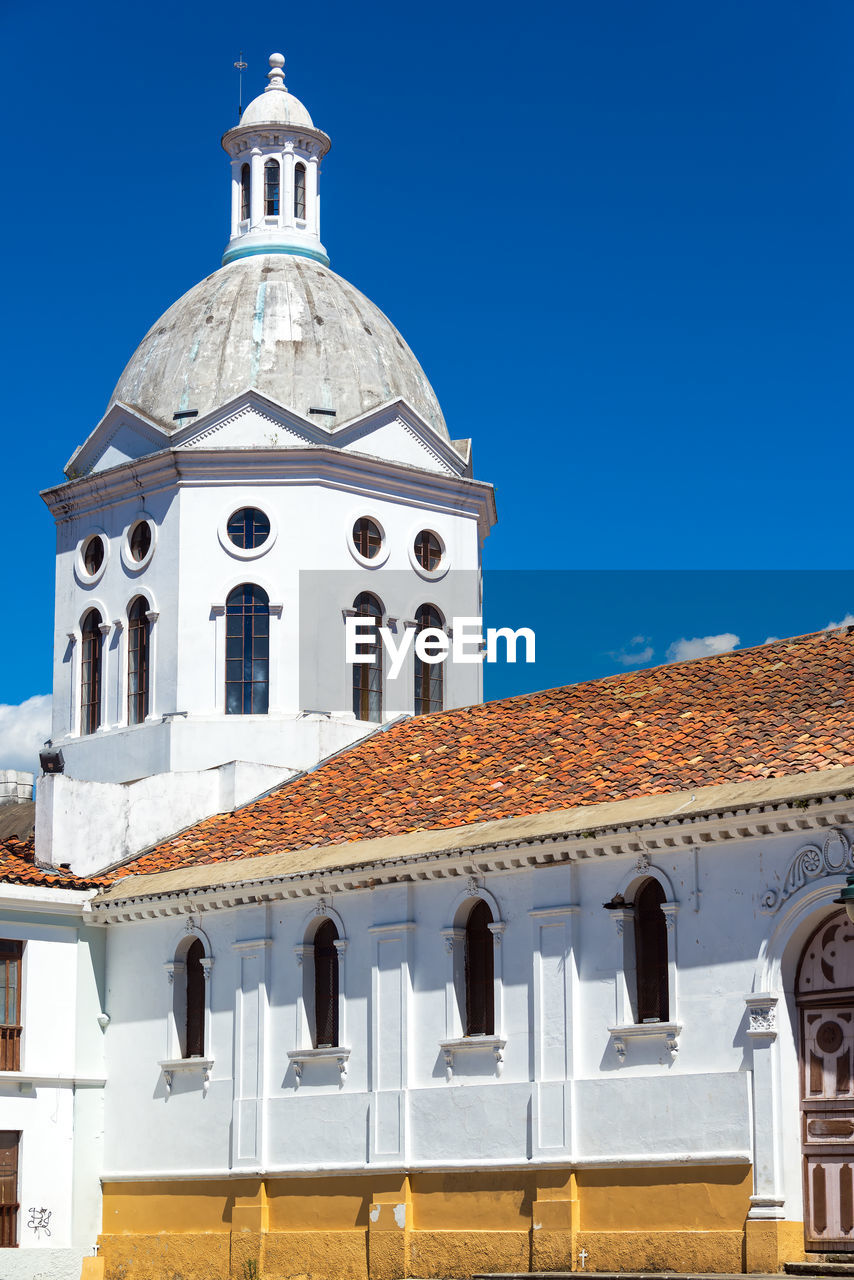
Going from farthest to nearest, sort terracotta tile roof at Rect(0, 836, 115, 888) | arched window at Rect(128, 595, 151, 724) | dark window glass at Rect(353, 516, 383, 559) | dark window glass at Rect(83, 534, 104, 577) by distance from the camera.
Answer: dark window glass at Rect(83, 534, 104, 577), dark window glass at Rect(353, 516, 383, 559), arched window at Rect(128, 595, 151, 724), terracotta tile roof at Rect(0, 836, 115, 888)

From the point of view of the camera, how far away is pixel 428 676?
108 feet

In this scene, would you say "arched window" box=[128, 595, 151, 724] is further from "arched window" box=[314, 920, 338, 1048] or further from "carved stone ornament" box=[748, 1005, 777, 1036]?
"carved stone ornament" box=[748, 1005, 777, 1036]

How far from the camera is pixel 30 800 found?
110ft

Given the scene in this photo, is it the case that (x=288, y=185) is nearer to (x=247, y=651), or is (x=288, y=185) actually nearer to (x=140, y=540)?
(x=140, y=540)

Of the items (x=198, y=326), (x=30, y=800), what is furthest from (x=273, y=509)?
(x=30, y=800)

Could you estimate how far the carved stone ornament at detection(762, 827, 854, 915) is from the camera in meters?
19.6

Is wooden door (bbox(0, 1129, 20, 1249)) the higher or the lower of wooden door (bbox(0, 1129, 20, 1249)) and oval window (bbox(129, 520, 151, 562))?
the lower

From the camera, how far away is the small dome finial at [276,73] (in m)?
35.5

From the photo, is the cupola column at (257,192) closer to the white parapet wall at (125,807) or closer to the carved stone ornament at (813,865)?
the white parapet wall at (125,807)

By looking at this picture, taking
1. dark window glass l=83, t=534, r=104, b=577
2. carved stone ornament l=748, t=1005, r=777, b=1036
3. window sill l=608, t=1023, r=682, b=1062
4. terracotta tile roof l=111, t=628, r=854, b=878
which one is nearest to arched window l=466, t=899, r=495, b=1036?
terracotta tile roof l=111, t=628, r=854, b=878

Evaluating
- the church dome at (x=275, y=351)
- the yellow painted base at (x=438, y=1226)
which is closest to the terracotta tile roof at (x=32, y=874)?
the yellow painted base at (x=438, y=1226)

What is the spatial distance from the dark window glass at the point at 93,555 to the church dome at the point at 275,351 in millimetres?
2346

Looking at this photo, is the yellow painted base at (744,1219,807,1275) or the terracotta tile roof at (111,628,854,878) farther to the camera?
the terracotta tile roof at (111,628,854,878)

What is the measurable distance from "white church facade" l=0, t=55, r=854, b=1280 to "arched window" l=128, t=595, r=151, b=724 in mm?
60
